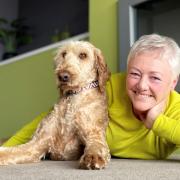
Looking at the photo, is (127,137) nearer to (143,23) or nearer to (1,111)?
(143,23)

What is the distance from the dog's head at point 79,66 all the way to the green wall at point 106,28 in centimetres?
64

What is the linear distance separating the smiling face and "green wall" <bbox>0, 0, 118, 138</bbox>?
764 mm

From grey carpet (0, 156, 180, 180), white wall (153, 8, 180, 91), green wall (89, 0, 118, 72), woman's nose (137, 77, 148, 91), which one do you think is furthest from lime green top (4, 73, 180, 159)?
green wall (89, 0, 118, 72)

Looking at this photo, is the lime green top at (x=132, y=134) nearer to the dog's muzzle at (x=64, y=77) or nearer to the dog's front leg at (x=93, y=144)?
the dog's front leg at (x=93, y=144)

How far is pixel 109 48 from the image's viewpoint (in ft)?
7.00

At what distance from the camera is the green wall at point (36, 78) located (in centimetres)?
216

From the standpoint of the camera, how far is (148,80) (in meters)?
1.29

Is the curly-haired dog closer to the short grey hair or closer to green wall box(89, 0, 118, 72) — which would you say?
the short grey hair

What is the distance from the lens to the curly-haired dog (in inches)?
53.0

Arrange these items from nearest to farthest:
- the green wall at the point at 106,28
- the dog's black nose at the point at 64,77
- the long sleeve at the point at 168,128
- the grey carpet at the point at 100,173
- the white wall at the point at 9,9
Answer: the grey carpet at the point at 100,173 → the long sleeve at the point at 168,128 → the dog's black nose at the point at 64,77 → the green wall at the point at 106,28 → the white wall at the point at 9,9

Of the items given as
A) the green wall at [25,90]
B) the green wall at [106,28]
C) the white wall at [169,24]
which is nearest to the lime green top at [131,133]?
the white wall at [169,24]

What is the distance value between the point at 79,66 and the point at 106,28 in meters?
0.83

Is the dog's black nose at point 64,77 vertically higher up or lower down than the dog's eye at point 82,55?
lower down

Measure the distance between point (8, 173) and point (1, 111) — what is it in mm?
2088
